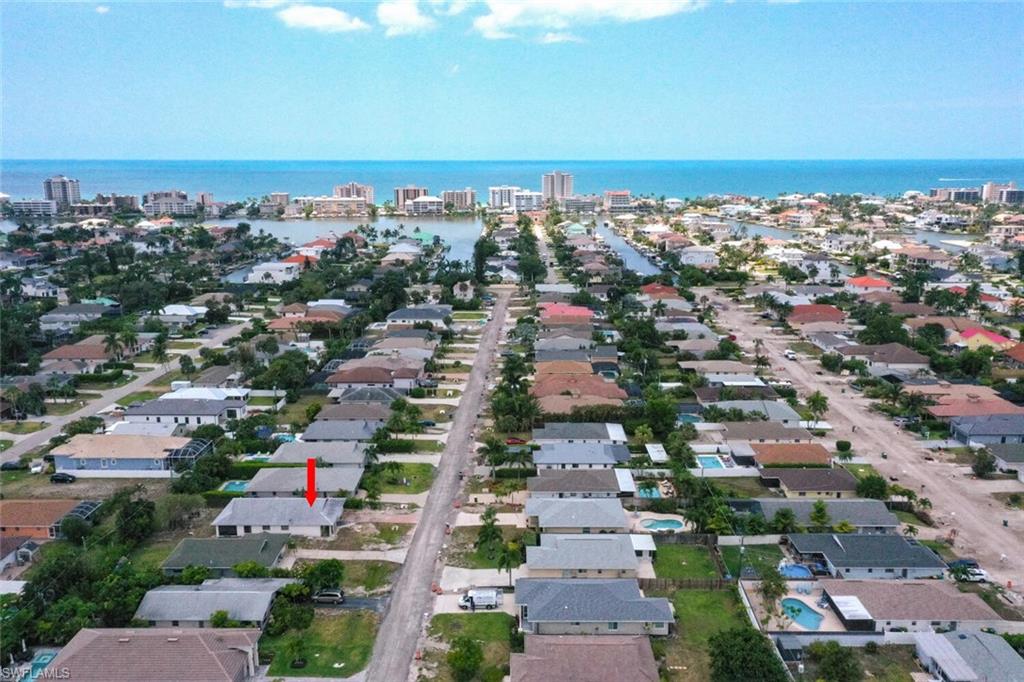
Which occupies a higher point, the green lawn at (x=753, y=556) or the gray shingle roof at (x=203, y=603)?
the gray shingle roof at (x=203, y=603)

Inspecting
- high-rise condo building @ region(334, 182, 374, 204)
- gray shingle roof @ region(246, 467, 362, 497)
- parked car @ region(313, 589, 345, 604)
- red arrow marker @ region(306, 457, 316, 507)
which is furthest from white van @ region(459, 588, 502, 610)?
high-rise condo building @ region(334, 182, 374, 204)

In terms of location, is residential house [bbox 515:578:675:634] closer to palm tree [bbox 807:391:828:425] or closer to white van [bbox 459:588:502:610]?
white van [bbox 459:588:502:610]

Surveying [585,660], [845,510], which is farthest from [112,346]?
[845,510]

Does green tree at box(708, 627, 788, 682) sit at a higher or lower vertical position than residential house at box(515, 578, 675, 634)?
higher

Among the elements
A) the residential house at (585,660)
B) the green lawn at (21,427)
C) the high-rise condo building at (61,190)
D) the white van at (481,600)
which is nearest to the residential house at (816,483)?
the residential house at (585,660)

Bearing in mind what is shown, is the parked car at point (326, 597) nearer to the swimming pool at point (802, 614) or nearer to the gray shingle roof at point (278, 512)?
the gray shingle roof at point (278, 512)

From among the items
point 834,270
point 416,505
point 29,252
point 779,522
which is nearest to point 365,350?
point 416,505

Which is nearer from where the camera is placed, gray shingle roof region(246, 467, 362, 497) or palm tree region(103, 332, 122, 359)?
gray shingle roof region(246, 467, 362, 497)
